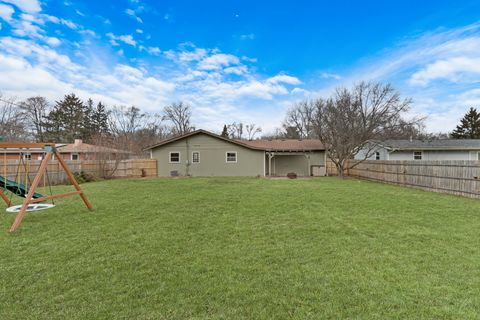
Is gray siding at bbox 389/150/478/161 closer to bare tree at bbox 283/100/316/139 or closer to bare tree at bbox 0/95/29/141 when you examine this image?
bare tree at bbox 283/100/316/139

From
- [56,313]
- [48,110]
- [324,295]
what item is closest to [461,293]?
[324,295]

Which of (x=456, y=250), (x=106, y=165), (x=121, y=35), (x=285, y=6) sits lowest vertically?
(x=456, y=250)

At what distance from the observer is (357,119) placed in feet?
64.1

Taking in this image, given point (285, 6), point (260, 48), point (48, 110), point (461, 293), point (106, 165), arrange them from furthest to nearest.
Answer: point (48, 110) < point (106, 165) < point (260, 48) < point (285, 6) < point (461, 293)

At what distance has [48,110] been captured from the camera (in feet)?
120

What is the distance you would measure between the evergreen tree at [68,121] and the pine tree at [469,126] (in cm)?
5605

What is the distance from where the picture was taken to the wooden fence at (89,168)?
13.9 meters

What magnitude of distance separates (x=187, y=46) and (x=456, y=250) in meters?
14.1

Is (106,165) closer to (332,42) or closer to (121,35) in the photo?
(121,35)

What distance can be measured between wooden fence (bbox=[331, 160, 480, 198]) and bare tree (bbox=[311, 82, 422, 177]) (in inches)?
129

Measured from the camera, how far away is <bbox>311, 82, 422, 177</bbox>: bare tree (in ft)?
62.4

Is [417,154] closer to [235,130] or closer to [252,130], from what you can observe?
[252,130]

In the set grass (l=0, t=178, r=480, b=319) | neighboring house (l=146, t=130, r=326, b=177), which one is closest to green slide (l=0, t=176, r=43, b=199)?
grass (l=0, t=178, r=480, b=319)

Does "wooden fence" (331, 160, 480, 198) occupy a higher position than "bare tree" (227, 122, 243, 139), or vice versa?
"bare tree" (227, 122, 243, 139)
